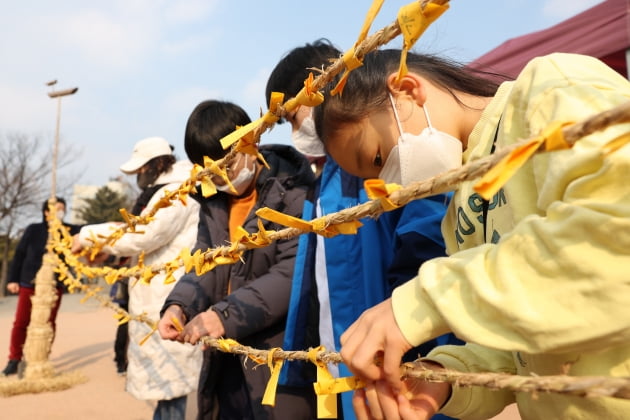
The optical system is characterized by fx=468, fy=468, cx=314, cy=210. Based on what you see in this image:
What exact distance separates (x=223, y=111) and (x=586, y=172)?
1.51 metres

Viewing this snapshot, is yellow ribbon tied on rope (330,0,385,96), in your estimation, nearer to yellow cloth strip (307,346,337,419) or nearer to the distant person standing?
yellow cloth strip (307,346,337,419)

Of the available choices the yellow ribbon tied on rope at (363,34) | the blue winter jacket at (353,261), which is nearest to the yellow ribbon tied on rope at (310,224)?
the yellow ribbon tied on rope at (363,34)

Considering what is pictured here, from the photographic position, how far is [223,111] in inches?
72.6

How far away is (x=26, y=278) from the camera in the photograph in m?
4.39

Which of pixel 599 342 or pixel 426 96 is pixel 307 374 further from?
pixel 599 342

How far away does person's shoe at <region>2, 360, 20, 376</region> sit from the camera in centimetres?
435

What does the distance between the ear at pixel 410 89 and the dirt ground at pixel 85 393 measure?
2.51 metres

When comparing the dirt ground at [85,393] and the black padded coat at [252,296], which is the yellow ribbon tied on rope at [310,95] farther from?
the dirt ground at [85,393]

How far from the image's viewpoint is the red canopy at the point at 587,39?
2461 mm

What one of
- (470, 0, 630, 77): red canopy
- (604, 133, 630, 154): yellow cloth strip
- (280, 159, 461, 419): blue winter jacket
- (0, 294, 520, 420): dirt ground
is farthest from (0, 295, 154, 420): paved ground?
(604, 133, 630, 154): yellow cloth strip

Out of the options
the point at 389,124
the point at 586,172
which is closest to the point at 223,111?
the point at 389,124

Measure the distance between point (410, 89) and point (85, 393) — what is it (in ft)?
13.5

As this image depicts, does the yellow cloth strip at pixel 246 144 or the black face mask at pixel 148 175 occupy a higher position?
the black face mask at pixel 148 175

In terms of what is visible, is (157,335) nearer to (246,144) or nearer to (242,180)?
(242,180)
